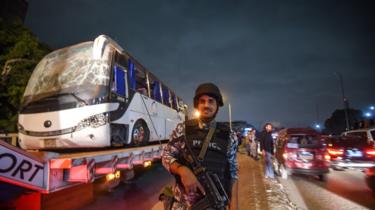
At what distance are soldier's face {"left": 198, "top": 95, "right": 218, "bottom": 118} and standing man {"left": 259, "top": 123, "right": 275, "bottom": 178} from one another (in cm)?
791

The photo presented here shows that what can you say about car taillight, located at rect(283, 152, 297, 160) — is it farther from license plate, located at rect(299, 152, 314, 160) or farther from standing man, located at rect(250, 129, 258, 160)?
standing man, located at rect(250, 129, 258, 160)

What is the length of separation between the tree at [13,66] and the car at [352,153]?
13378 millimetres

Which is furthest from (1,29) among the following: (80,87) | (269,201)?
(269,201)

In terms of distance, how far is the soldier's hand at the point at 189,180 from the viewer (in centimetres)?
218

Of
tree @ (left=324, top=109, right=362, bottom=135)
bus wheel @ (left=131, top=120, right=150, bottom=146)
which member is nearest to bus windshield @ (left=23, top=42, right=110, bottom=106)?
bus wheel @ (left=131, top=120, right=150, bottom=146)

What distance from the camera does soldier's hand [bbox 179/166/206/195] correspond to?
2.18 metres

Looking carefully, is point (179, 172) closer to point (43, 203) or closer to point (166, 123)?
point (43, 203)

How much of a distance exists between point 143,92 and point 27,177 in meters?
6.17

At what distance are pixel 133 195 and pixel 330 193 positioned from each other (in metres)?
5.53

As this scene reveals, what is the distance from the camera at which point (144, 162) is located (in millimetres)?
6949

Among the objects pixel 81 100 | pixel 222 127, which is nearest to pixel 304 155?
pixel 81 100

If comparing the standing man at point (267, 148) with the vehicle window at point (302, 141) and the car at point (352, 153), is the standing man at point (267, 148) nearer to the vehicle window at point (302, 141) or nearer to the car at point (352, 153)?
the vehicle window at point (302, 141)

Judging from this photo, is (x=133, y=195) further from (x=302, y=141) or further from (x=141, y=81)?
(x=302, y=141)

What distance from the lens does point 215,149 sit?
239 centimetres
